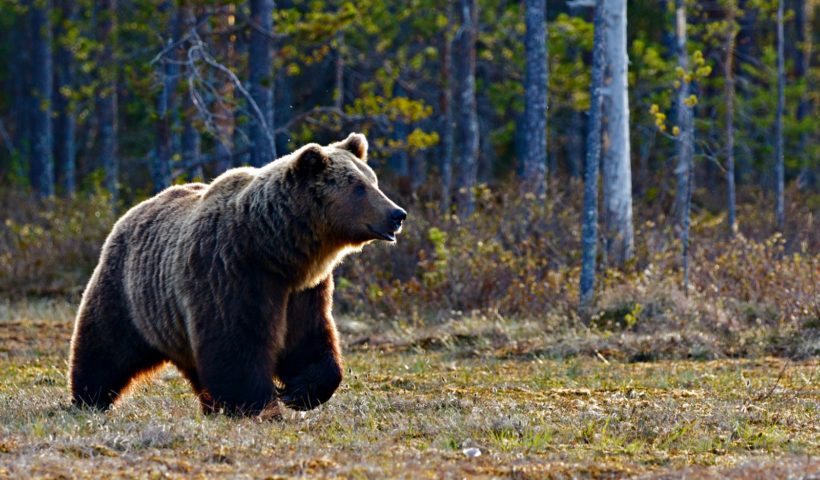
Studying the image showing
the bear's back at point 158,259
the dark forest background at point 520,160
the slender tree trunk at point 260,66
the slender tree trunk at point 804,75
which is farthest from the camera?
the slender tree trunk at point 804,75

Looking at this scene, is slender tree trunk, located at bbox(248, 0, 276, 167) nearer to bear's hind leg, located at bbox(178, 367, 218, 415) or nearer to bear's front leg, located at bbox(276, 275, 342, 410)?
bear's hind leg, located at bbox(178, 367, 218, 415)

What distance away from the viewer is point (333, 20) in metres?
15.7

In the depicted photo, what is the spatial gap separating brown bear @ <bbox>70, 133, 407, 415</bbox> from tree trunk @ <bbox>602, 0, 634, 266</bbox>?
7393mm

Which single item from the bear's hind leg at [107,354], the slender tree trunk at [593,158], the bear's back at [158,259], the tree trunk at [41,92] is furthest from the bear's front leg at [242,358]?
the tree trunk at [41,92]

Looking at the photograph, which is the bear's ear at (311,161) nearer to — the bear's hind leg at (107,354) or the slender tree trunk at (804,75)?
the bear's hind leg at (107,354)

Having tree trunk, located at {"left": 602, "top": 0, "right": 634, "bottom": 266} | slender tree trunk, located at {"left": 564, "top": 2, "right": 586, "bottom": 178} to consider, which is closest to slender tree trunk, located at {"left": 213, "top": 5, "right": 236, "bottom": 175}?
tree trunk, located at {"left": 602, "top": 0, "right": 634, "bottom": 266}

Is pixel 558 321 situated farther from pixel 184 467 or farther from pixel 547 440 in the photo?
pixel 184 467

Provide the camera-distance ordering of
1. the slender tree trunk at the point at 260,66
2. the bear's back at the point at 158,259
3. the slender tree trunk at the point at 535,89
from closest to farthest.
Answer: the bear's back at the point at 158,259
the slender tree trunk at the point at 260,66
the slender tree trunk at the point at 535,89

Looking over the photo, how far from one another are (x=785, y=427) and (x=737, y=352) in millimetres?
3900

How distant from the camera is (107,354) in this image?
7.73 meters

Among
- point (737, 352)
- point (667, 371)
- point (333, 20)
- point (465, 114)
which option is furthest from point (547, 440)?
point (465, 114)

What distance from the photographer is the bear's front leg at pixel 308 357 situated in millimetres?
7008

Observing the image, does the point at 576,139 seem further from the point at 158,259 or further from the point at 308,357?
Result: the point at 308,357

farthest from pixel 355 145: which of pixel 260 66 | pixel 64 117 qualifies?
pixel 64 117
